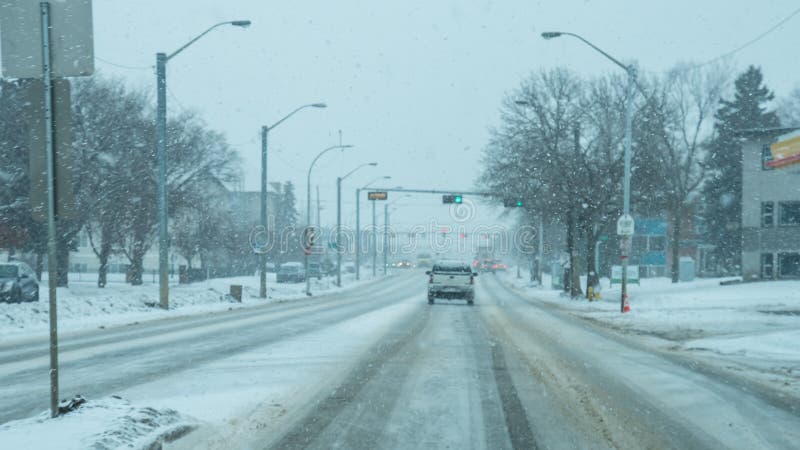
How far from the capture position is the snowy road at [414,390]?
23.9 ft

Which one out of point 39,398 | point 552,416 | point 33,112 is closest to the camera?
point 33,112

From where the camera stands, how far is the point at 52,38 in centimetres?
705

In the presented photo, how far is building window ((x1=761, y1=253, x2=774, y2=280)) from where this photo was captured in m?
44.7

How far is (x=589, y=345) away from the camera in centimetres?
1633

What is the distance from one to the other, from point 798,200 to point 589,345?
105 feet

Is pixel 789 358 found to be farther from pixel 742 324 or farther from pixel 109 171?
pixel 109 171

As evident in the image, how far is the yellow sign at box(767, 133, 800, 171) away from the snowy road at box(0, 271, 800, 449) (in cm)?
2523

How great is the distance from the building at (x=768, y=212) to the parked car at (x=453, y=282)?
18.6m

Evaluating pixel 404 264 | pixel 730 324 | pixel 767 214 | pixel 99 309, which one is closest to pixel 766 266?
pixel 767 214

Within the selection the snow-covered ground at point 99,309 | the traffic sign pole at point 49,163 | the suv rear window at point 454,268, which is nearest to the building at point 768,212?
the suv rear window at point 454,268

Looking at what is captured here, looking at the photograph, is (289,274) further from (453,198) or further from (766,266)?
(766,266)

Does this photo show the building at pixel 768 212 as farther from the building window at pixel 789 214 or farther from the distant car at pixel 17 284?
the distant car at pixel 17 284

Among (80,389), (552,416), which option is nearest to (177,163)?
(80,389)

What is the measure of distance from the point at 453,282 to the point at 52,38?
2754 cm
